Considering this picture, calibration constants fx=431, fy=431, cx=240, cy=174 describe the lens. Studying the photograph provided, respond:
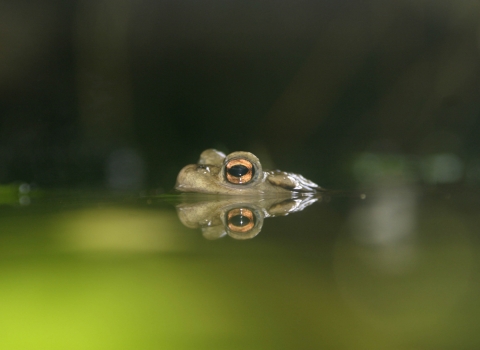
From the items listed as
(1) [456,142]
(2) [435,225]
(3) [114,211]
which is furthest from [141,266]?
(1) [456,142]

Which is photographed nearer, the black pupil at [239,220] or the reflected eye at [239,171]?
the black pupil at [239,220]

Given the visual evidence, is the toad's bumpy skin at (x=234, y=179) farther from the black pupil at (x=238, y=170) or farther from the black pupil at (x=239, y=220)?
the black pupil at (x=239, y=220)

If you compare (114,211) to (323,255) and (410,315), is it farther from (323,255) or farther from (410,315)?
(410,315)

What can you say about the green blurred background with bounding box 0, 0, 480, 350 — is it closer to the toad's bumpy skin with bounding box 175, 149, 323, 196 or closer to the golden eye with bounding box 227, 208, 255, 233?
the golden eye with bounding box 227, 208, 255, 233

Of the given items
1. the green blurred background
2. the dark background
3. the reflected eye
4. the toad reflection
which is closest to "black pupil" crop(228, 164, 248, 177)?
the reflected eye

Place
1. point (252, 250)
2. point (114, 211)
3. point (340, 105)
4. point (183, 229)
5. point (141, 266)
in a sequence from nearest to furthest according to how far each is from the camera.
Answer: point (141, 266) → point (252, 250) → point (183, 229) → point (114, 211) → point (340, 105)

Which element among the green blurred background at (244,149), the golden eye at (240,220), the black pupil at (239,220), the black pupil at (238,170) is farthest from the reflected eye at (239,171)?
the black pupil at (239,220)
